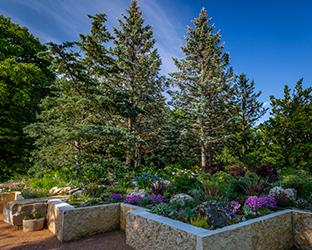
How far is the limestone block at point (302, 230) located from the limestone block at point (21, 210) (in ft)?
18.4

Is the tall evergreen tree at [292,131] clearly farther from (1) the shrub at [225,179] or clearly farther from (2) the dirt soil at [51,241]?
(2) the dirt soil at [51,241]

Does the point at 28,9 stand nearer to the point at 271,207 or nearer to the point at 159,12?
the point at 159,12

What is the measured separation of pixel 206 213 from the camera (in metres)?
3.16

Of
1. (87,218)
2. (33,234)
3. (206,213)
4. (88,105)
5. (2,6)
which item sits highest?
(2,6)

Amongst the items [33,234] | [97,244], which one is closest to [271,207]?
[97,244]

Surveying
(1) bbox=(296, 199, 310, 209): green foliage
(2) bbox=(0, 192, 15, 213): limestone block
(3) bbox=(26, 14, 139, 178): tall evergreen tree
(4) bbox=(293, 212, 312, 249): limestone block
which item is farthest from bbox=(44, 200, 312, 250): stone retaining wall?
(3) bbox=(26, 14, 139, 178): tall evergreen tree

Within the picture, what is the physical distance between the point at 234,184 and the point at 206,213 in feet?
10.1

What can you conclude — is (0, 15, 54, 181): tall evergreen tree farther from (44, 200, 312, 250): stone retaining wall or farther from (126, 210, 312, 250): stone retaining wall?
(126, 210, 312, 250): stone retaining wall

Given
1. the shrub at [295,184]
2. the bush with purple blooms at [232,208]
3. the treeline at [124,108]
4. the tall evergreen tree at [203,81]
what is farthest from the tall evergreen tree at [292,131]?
the bush with purple blooms at [232,208]

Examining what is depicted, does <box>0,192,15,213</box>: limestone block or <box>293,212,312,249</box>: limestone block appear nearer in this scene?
<box>293,212,312,249</box>: limestone block

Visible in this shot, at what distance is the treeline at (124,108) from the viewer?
7.61 m

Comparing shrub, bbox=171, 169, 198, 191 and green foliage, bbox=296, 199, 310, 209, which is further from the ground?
shrub, bbox=171, 169, 198, 191

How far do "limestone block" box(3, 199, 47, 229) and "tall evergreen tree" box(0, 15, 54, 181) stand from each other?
5.45 meters

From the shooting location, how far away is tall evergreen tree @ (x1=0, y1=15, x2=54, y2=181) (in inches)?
379
